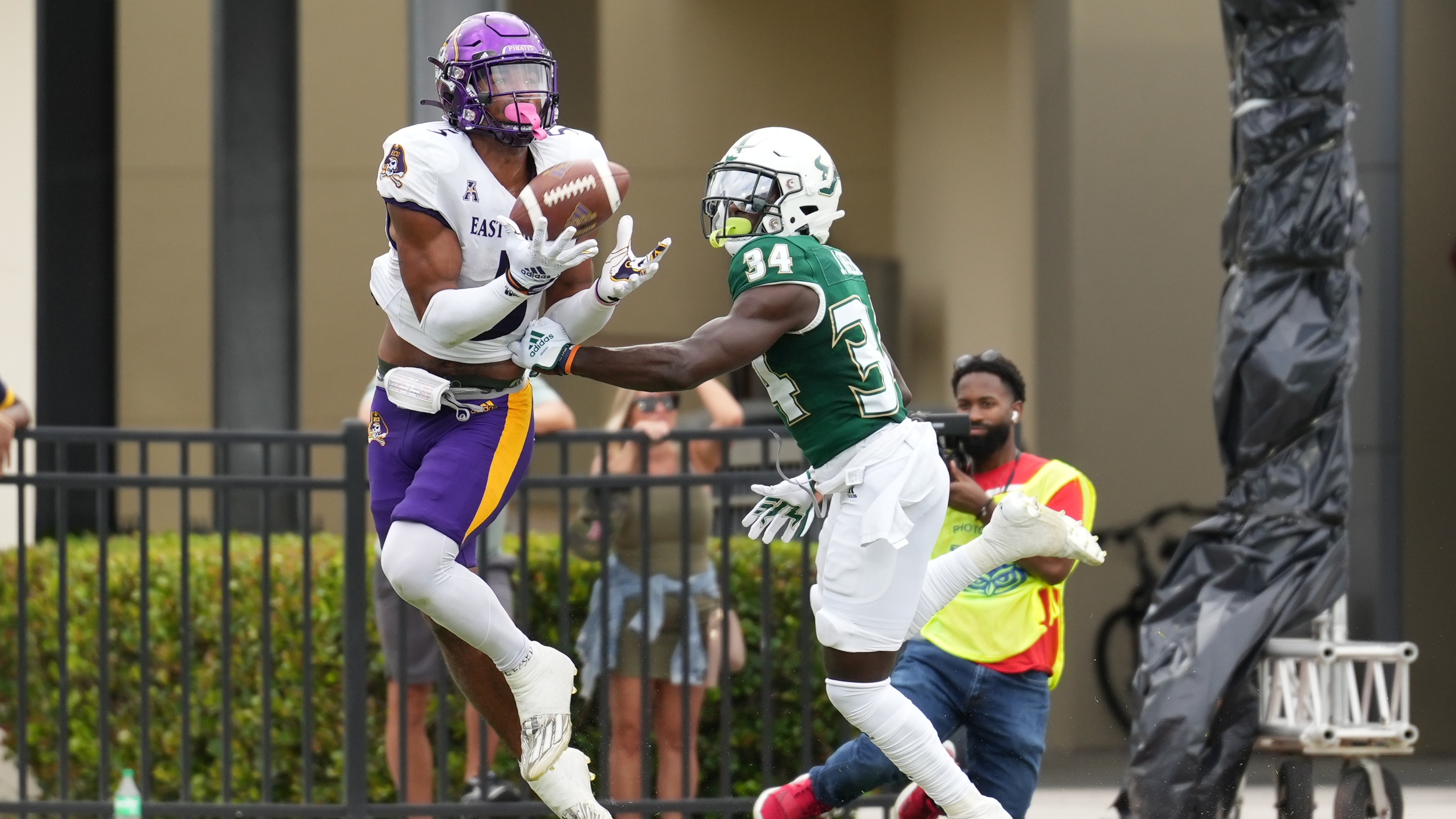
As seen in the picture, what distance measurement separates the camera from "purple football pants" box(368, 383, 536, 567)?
468 cm

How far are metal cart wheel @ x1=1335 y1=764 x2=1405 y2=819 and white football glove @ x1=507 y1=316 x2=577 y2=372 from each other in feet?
12.2

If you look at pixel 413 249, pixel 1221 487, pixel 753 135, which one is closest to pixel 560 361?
pixel 413 249

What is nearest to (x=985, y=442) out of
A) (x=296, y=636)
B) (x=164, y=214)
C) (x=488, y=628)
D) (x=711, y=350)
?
(x=711, y=350)

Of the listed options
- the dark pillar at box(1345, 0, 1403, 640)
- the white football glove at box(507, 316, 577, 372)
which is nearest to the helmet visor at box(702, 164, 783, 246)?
the white football glove at box(507, 316, 577, 372)

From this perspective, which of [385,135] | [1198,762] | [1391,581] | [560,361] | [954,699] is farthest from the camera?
[385,135]

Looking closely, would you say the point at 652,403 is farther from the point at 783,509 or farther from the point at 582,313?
the point at 582,313

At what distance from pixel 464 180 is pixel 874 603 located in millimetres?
1567

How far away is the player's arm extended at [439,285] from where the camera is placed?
4410mm

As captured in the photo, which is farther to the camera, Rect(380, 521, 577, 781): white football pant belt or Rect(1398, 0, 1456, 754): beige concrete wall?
Rect(1398, 0, 1456, 754): beige concrete wall

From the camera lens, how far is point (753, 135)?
4.86 metres

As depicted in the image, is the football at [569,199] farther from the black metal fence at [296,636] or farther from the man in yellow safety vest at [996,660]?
the black metal fence at [296,636]

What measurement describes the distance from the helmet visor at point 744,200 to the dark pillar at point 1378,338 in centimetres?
520

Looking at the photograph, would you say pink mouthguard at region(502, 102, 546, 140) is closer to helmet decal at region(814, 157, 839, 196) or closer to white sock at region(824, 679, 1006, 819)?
helmet decal at region(814, 157, 839, 196)

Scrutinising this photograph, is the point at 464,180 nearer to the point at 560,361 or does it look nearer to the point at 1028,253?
the point at 560,361
